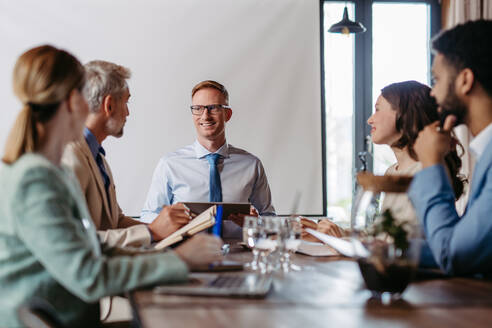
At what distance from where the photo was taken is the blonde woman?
1.17 metres

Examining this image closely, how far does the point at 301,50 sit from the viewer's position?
4477 mm

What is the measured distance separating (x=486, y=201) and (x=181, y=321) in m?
0.92

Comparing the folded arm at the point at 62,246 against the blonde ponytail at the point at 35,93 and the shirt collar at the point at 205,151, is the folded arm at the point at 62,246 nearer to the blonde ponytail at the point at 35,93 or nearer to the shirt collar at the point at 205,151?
the blonde ponytail at the point at 35,93

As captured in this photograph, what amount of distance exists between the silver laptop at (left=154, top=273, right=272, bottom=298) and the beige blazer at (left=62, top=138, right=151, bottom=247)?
61 centimetres

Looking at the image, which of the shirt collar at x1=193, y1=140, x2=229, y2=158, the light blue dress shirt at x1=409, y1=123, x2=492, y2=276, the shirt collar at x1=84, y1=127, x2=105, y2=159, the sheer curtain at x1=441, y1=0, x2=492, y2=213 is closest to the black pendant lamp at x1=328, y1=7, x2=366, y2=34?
the sheer curtain at x1=441, y1=0, x2=492, y2=213

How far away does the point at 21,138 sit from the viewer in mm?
1291

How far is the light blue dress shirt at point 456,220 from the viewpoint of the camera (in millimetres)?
1430

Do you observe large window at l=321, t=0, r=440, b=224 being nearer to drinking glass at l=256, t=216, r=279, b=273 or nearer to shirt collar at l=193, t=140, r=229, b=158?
shirt collar at l=193, t=140, r=229, b=158

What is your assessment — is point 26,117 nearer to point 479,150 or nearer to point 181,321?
point 181,321

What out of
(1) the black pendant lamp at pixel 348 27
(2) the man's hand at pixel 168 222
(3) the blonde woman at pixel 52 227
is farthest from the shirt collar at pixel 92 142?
(1) the black pendant lamp at pixel 348 27

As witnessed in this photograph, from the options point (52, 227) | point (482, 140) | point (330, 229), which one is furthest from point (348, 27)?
point (52, 227)

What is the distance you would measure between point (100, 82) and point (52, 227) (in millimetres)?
1391

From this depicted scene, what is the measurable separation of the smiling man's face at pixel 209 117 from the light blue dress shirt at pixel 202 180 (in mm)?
113

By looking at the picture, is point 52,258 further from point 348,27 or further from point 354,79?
point 354,79
